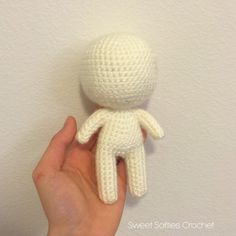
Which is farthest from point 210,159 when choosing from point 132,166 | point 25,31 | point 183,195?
point 25,31

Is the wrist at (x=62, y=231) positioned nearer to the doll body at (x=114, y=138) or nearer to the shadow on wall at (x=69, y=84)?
the doll body at (x=114, y=138)

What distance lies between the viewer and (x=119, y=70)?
45 cm

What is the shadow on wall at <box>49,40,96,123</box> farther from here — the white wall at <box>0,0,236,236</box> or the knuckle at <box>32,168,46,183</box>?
the knuckle at <box>32,168,46,183</box>

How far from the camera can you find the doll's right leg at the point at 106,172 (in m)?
0.51

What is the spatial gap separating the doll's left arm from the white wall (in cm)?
7

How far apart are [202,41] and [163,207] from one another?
0.36 m

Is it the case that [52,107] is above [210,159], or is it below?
above

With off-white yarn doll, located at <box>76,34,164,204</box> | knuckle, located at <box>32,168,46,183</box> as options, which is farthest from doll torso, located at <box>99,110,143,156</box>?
knuckle, located at <box>32,168,46,183</box>

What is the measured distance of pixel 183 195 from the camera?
27.5 inches

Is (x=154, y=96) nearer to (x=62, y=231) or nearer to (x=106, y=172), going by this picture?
(x=106, y=172)

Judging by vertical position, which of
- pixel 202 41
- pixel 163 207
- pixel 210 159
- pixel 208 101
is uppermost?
pixel 202 41

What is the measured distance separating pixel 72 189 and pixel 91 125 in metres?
0.12

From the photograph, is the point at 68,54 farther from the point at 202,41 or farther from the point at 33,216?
the point at 33,216

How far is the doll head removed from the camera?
0.45 m
